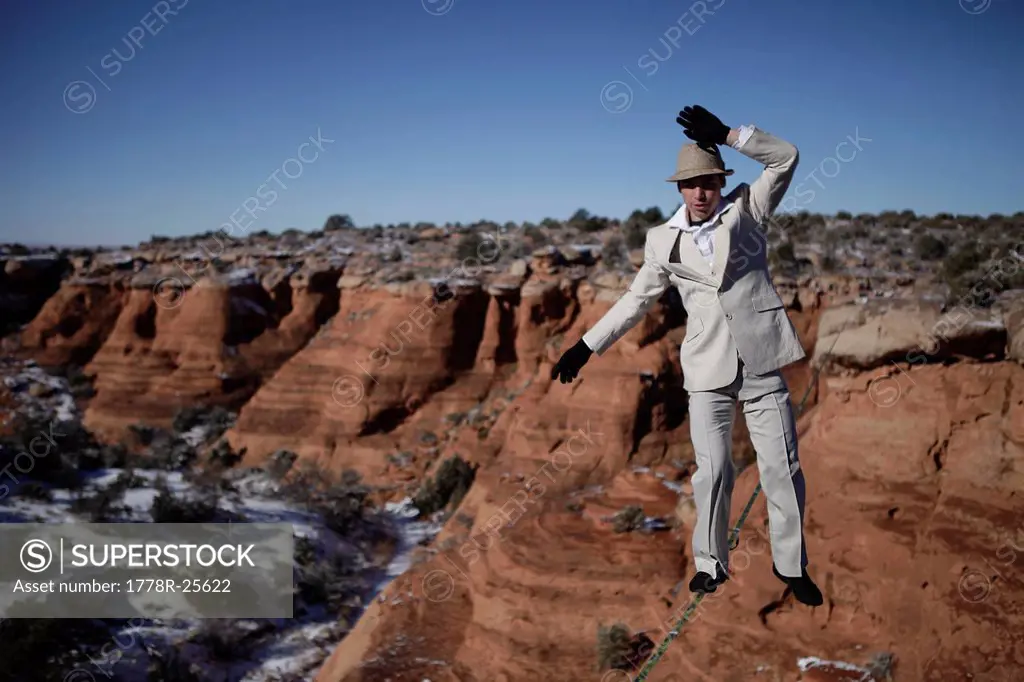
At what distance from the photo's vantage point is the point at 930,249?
66.7ft

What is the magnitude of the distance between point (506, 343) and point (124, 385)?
15.6m

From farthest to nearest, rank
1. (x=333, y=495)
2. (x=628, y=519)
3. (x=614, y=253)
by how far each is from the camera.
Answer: (x=614, y=253)
(x=333, y=495)
(x=628, y=519)

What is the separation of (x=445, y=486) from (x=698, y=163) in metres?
17.0

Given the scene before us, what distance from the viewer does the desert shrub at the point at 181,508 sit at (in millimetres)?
14273

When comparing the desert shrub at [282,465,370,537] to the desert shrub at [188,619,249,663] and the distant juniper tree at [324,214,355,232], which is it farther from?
the distant juniper tree at [324,214,355,232]

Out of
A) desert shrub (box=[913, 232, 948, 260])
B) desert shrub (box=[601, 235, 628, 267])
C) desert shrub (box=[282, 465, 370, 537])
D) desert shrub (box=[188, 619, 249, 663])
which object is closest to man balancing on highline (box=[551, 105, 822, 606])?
desert shrub (box=[188, 619, 249, 663])

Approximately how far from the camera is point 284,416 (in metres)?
25.5

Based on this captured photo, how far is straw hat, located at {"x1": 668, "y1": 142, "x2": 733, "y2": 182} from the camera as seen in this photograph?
3.57m

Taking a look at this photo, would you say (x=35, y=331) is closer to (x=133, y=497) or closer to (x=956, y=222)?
(x=133, y=497)

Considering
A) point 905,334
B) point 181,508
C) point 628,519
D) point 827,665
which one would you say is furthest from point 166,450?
point 905,334

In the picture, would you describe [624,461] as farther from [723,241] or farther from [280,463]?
[723,241]

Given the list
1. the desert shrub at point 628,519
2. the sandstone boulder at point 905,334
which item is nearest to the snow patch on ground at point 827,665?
the sandstone boulder at point 905,334

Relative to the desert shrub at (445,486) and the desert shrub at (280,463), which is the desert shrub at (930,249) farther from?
the desert shrub at (280,463)

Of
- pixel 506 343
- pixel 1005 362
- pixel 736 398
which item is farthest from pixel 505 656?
pixel 506 343
